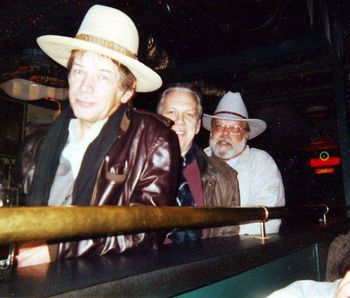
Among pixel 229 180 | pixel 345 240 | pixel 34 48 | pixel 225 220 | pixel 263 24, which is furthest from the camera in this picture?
pixel 34 48

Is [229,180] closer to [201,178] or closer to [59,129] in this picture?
[201,178]

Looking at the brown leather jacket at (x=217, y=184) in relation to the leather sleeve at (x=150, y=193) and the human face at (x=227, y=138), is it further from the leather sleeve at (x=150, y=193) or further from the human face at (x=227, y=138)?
the leather sleeve at (x=150, y=193)

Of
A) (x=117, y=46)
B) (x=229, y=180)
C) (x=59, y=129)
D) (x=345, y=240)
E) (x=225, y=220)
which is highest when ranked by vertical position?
(x=117, y=46)

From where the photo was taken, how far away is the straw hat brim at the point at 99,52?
175 cm

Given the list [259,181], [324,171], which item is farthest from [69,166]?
[324,171]

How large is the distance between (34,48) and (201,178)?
2.52m

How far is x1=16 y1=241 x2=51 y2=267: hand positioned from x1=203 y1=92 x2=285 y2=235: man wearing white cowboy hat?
1700 mm

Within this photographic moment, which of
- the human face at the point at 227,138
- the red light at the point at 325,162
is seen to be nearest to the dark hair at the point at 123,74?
the human face at the point at 227,138

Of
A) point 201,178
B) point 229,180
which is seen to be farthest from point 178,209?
point 229,180

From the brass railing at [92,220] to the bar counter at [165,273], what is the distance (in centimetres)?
13

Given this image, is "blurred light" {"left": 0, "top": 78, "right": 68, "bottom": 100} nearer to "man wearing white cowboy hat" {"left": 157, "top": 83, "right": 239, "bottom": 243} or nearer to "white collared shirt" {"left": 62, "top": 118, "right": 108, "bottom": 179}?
"man wearing white cowboy hat" {"left": 157, "top": 83, "right": 239, "bottom": 243}

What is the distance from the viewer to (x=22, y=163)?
1.94 m

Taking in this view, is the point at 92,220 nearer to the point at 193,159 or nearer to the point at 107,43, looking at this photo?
the point at 107,43

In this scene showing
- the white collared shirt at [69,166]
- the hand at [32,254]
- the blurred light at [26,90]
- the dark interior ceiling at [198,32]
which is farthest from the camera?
the blurred light at [26,90]
